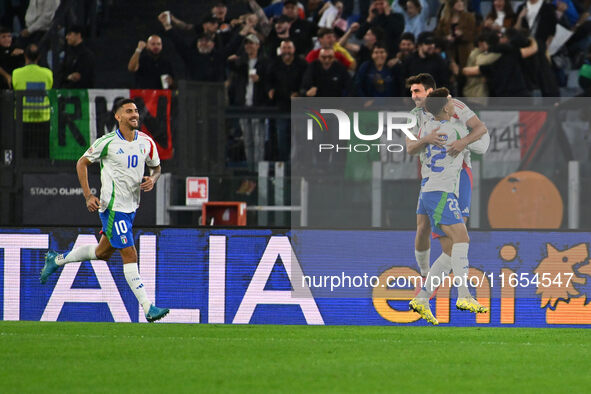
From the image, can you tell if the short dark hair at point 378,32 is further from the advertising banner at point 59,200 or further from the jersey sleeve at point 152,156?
the jersey sleeve at point 152,156

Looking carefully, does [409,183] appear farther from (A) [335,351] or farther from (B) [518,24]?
(B) [518,24]

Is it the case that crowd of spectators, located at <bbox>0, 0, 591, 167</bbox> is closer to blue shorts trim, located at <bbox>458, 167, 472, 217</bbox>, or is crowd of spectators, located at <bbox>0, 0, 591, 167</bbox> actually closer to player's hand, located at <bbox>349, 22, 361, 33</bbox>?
player's hand, located at <bbox>349, 22, 361, 33</bbox>

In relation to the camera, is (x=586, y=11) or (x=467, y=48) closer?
(x=467, y=48)

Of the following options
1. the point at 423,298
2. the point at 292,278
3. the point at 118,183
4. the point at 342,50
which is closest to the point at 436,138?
the point at 423,298

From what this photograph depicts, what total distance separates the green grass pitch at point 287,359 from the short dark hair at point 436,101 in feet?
6.97

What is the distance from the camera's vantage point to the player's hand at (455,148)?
11.6m

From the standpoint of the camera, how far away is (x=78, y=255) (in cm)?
1151

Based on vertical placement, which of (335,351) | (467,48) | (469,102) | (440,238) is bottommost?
(335,351)

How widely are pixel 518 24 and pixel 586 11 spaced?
1.72 m

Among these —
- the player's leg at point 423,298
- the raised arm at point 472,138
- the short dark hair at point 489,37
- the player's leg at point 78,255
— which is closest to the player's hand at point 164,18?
the short dark hair at point 489,37

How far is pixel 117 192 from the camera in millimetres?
11047

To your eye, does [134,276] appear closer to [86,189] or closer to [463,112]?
[86,189]

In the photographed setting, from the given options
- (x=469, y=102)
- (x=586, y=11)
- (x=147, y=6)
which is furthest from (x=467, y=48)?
(x=147, y=6)

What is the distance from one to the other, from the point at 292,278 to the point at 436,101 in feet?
7.44
